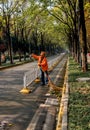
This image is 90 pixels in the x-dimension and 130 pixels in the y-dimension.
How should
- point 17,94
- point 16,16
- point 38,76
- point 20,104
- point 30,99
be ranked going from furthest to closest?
1. point 16,16
2. point 38,76
3. point 17,94
4. point 30,99
5. point 20,104

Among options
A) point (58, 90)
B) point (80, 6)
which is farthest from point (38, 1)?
point (58, 90)

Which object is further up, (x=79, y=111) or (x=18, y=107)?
(x=79, y=111)

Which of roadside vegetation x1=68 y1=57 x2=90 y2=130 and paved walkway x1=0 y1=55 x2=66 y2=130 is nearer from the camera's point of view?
roadside vegetation x1=68 y1=57 x2=90 y2=130

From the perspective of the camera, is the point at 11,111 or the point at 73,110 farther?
the point at 11,111

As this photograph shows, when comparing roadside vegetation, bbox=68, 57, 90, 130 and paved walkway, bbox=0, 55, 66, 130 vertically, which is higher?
roadside vegetation, bbox=68, 57, 90, 130

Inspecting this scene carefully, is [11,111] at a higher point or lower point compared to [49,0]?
lower

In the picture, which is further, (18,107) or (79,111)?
(18,107)

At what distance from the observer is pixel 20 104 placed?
12.6m

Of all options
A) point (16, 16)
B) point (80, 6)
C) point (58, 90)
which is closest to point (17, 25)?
point (16, 16)

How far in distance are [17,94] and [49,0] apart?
61.0 ft

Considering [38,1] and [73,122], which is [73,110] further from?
[38,1]

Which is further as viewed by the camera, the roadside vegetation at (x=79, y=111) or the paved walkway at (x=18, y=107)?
the paved walkway at (x=18, y=107)

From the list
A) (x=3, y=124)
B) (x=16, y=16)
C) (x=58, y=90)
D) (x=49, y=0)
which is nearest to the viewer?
(x=3, y=124)

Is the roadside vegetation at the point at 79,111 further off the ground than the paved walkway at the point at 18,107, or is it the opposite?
the roadside vegetation at the point at 79,111
